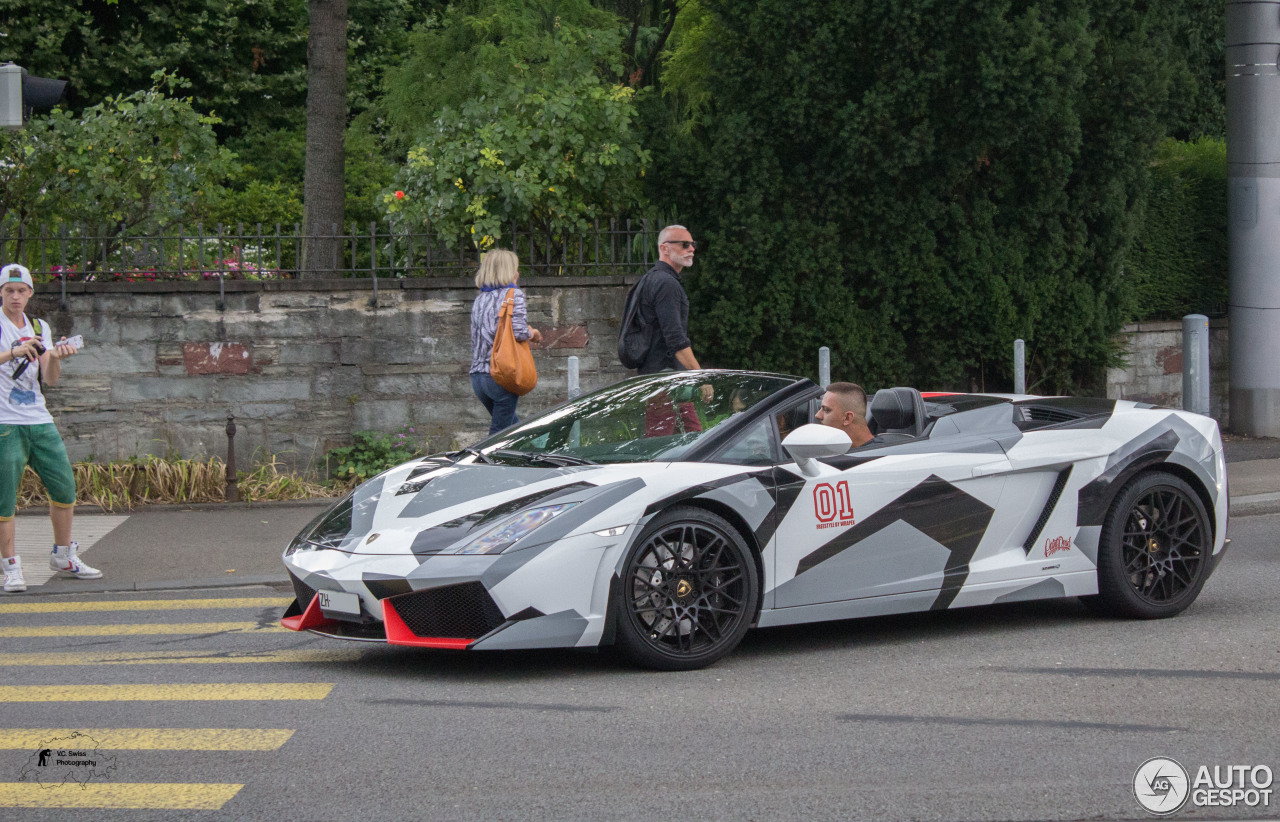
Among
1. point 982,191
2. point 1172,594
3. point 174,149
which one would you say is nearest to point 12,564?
point 174,149

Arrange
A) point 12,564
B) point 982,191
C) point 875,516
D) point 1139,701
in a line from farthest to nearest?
point 982,191 < point 12,564 < point 875,516 < point 1139,701

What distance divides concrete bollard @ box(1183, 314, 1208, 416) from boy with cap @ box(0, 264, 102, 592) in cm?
850

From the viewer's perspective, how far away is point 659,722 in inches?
197

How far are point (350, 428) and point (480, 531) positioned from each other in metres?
6.55

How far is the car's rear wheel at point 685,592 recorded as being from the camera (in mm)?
5504

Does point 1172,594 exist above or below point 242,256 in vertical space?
below

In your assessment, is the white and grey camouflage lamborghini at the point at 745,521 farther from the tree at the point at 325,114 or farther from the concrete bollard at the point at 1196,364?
the tree at the point at 325,114

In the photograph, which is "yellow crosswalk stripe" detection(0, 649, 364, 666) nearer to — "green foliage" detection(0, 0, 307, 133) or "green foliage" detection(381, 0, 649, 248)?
"green foliage" detection(381, 0, 649, 248)

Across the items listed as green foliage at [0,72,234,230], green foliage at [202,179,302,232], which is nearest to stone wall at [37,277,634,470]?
green foliage at [0,72,234,230]

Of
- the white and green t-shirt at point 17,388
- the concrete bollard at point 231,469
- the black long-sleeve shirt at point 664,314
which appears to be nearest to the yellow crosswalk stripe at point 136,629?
the white and green t-shirt at point 17,388

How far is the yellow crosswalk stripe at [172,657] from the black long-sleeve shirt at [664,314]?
3.62m

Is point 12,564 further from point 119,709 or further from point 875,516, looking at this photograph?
point 875,516

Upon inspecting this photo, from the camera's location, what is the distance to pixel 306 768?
4.52 m

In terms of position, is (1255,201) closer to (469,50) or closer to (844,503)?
(844,503)
